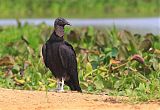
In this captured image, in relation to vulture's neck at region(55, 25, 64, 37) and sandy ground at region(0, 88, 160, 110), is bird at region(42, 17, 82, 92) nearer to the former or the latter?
vulture's neck at region(55, 25, 64, 37)

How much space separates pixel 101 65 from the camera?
25.7 ft

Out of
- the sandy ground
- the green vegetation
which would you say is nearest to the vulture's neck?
the sandy ground

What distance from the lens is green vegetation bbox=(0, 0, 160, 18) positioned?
29.6 metres

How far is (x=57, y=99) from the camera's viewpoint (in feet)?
19.0

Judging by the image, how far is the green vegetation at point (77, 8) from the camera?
29594mm

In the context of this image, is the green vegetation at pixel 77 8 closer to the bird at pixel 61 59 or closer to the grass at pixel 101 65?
the grass at pixel 101 65

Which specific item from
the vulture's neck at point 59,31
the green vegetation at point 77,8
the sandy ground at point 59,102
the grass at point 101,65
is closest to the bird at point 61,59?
the vulture's neck at point 59,31

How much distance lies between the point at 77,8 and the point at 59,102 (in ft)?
80.2

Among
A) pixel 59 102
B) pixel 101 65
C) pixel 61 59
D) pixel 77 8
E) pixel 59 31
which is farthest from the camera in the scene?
pixel 77 8

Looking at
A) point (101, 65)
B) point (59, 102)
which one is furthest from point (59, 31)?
point (59, 102)

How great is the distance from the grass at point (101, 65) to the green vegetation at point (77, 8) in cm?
1989

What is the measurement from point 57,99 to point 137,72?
1842 millimetres

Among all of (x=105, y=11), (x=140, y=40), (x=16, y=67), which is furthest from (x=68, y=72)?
(x=105, y=11)

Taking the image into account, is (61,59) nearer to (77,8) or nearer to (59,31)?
(59,31)
